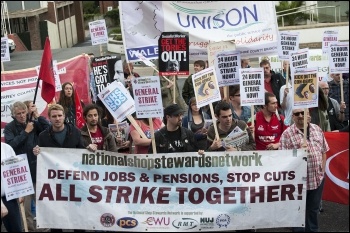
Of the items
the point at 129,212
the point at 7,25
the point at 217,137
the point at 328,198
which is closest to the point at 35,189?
the point at 129,212

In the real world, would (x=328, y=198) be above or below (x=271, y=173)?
below

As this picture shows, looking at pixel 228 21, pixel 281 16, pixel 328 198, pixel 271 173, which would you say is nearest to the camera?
pixel 271 173

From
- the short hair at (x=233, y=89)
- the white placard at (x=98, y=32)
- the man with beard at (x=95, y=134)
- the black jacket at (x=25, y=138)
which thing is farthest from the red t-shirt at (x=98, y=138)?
the white placard at (x=98, y=32)

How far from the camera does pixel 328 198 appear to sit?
799cm

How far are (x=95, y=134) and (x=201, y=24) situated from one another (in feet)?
11.8

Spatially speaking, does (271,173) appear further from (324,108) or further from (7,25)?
(7,25)

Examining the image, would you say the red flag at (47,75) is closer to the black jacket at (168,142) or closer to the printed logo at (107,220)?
the black jacket at (168,142)

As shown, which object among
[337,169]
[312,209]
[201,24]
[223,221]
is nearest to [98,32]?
[201,24]

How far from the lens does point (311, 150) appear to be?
7043 millimetres

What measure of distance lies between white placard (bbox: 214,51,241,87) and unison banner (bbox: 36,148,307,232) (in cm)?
212

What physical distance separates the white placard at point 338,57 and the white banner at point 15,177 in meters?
4.73

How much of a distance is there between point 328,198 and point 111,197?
8.24 feet

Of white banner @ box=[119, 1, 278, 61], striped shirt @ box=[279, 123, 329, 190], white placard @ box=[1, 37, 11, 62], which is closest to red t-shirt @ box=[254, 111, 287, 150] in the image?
striped shirt @ box=[279, 123, 329, 190]

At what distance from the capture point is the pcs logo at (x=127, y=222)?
281 inches
